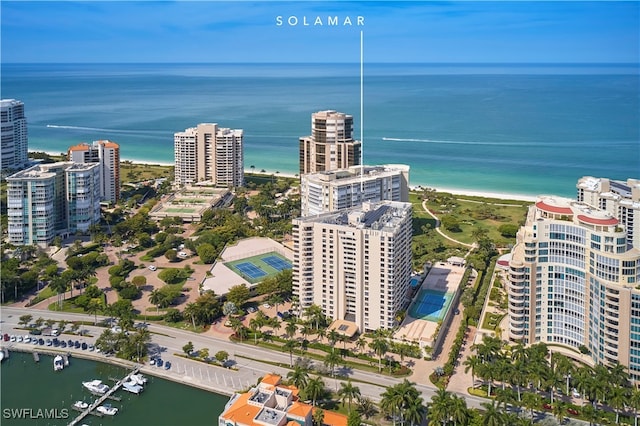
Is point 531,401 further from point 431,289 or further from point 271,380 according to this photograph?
point 431,289

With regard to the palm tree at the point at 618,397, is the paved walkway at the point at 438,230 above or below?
above

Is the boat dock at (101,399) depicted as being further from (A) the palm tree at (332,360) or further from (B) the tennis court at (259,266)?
(B) the tennis court at (259,266)

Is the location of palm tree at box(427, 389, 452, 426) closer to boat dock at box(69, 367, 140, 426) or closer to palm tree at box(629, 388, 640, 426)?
palm tree at box(629, 388, 640, 426)

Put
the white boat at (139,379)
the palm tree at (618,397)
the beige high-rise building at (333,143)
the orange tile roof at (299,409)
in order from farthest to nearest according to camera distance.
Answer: the beige high-rise building at (333,143) → the white boat at (139,379) → the palm tree at (618,397) → the orange tile roof at (299,409)

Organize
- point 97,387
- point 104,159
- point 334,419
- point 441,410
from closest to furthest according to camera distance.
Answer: point 441,410 → point 334,419 → point 97,387 → point 104,159

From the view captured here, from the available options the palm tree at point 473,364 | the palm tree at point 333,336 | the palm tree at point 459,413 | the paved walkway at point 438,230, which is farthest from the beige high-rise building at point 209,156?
the palm tree at point 459,413

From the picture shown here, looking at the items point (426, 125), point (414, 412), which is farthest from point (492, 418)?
point (426, 125)

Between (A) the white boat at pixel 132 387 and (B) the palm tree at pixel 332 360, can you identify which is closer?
(A) the white boat at pixel 132 387
